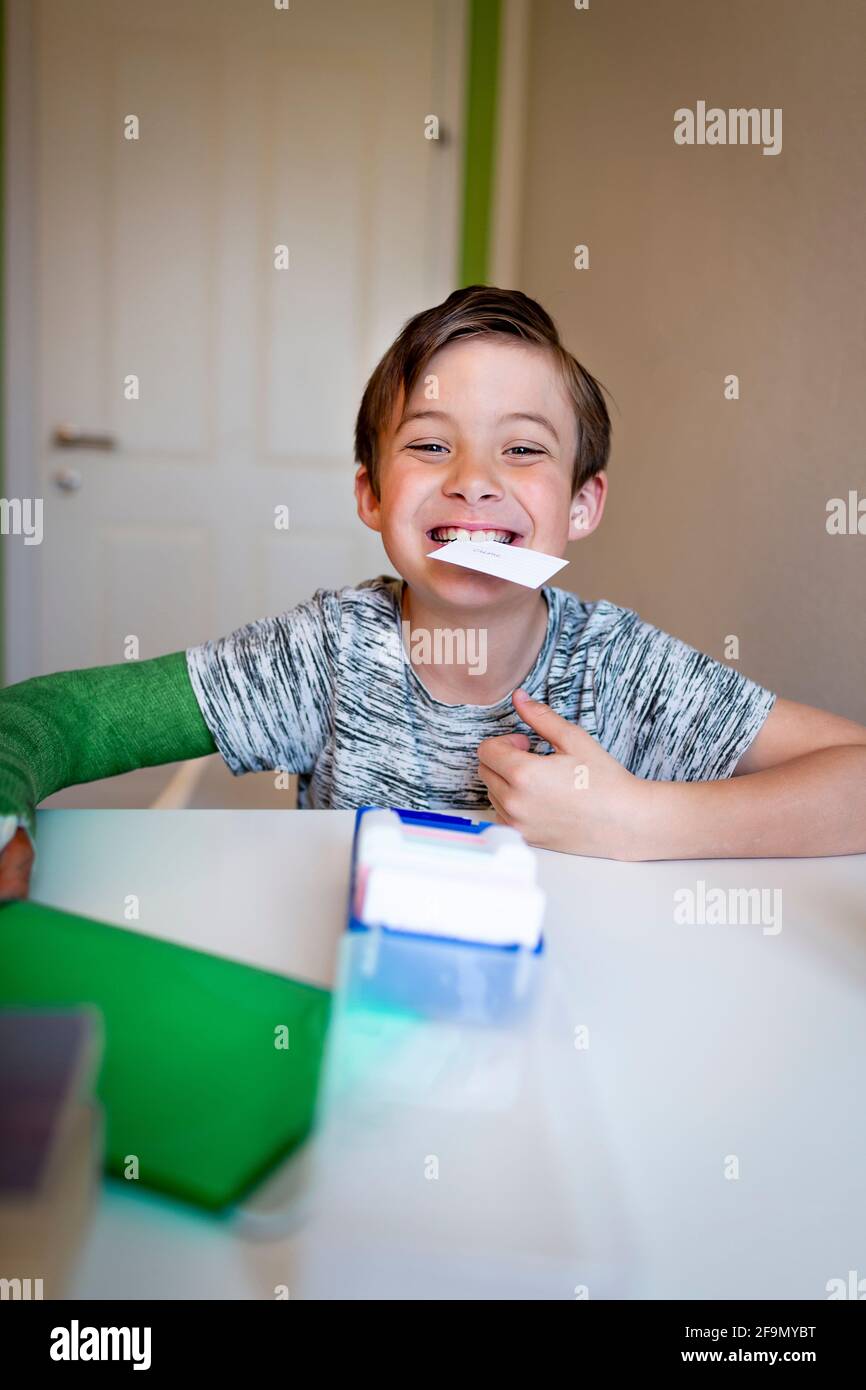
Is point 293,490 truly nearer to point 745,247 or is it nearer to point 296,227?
point 296,227

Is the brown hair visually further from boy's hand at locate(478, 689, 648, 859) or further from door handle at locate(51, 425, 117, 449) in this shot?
door handle at locate(51, 425, 117, 449)

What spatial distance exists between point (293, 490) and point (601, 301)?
97 cm

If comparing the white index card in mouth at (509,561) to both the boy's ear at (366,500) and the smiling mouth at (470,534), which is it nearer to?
the smiling mouth at (470,534)

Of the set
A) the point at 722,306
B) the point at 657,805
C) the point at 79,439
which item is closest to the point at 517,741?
the point at 657,805

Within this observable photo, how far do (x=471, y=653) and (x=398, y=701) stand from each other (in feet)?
0.30

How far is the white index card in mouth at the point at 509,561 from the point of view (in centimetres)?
87

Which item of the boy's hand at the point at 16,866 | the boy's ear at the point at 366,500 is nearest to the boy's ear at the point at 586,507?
the boy's ear at the point at 366,500

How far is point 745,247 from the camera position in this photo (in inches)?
59.7

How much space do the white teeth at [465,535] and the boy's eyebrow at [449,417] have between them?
0.11 meters

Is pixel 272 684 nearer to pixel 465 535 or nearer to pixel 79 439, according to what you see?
pixel 465 535

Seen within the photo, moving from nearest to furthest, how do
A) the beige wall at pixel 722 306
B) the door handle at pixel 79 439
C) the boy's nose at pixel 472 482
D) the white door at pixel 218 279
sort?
1. the boy's nose at pixel 472 482
2. the beige wall at pixel 722 306
3. the white door at pixel 218 279
4. the door handle at pixel 79 439

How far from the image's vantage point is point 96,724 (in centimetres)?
96

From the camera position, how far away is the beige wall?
4.08ft
